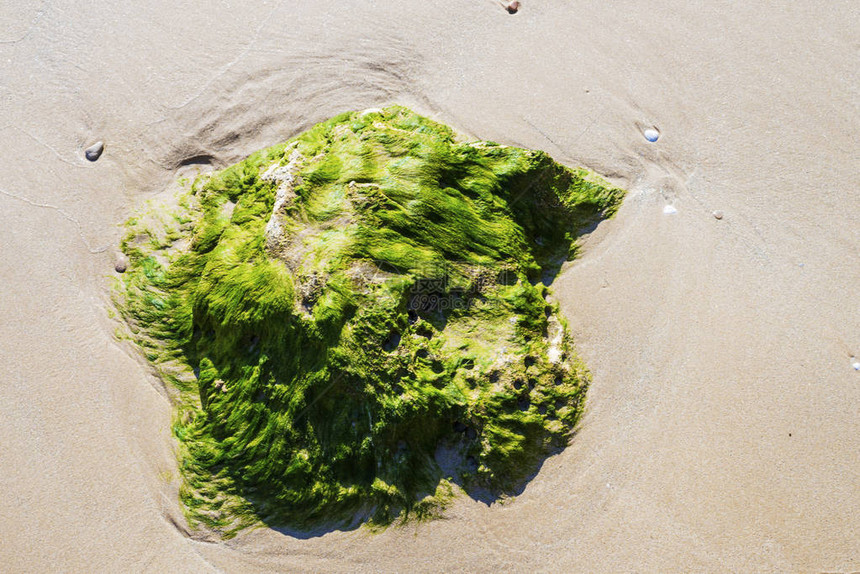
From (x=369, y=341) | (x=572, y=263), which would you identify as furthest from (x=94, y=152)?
(x=572, y=263)

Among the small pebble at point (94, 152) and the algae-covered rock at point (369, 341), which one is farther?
the small pebble at point (94, 152)

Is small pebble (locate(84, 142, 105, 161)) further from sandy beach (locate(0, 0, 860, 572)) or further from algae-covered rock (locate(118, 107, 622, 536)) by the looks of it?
algae-covered rock (locate(118, 107, 622, 536))

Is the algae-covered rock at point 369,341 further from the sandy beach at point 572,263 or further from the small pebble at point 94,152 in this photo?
the small pebble at point 94,152

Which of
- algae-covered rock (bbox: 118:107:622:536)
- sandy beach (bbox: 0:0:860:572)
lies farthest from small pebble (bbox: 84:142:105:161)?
algae-covered rock (bbox: 118:107:622:536)

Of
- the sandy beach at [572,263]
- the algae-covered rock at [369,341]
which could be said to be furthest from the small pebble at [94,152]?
the algae-covered rock at [369,341]

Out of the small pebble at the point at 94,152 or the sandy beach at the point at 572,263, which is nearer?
the sandy beach at the point at 572,263

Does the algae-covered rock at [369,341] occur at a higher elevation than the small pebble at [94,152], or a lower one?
lower

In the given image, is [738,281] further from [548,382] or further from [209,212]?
[209,212]
